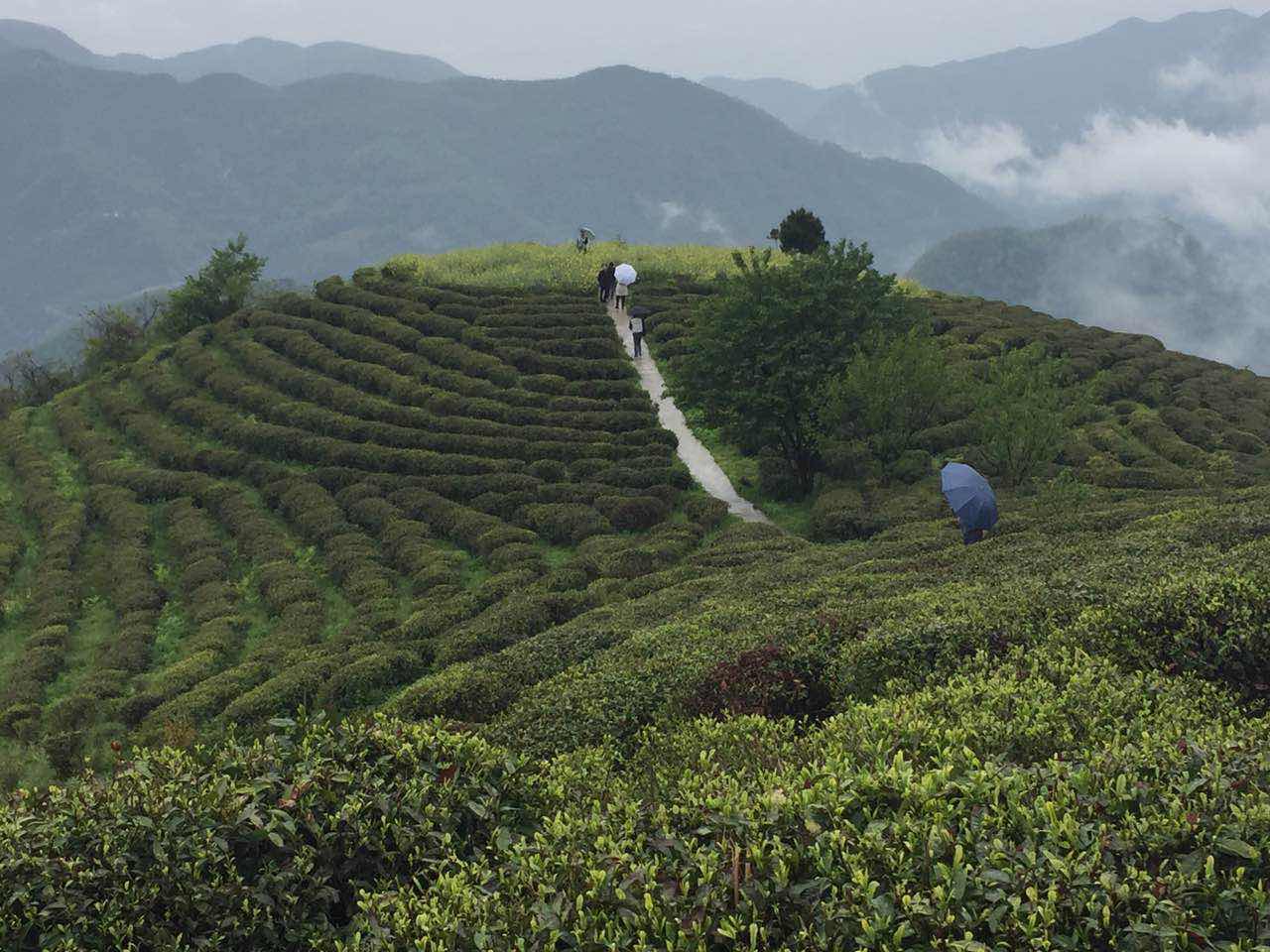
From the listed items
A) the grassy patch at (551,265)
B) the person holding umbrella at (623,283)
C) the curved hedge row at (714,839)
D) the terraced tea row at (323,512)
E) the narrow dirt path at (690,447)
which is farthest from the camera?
the grassy patch at (551,265)

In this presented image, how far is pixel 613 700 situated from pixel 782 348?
1986 cm

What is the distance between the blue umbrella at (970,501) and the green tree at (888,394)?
8280mm

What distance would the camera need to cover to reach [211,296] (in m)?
50.8

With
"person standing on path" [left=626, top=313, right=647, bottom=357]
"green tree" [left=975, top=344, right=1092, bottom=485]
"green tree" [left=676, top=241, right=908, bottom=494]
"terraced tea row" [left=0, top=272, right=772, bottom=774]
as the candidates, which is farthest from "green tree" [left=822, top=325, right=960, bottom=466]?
"person standing on path" [left=626, top=313, right=647, bottom=357]

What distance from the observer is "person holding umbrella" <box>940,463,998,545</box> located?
19016 millimetres

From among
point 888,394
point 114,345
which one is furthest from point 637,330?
point 114,345

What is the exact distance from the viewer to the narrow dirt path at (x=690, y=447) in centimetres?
2967

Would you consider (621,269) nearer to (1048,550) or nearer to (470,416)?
(470,416)

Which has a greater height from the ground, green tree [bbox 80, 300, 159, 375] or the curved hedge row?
green tree [bbox 80, 300, 159, 375]

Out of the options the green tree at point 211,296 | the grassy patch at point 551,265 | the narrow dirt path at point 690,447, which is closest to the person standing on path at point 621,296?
the grassy patch at point 551,265

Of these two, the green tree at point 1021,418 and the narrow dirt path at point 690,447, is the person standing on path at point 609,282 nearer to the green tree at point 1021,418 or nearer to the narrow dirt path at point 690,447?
the narrow dirt path at point 690,447

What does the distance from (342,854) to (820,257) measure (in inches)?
1087

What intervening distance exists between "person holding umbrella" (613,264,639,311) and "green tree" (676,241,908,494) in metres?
13.8

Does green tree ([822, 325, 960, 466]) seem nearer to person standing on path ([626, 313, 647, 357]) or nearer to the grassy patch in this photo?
person standing on path ([626, 313, 647, 357])
